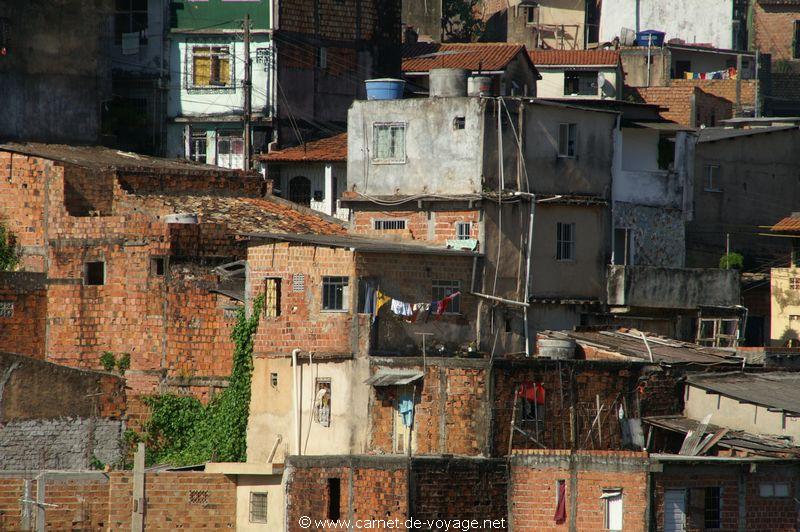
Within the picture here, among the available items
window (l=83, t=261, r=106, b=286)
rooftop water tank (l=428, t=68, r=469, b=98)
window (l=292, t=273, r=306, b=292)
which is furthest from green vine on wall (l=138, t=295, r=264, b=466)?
rooftop water tank (l=428, t=68, r=469, b=98)

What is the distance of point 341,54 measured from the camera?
2114 inches

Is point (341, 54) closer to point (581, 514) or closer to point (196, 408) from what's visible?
point (196, 408)

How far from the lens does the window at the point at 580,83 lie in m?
60.0

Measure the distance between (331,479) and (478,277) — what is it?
643 cm

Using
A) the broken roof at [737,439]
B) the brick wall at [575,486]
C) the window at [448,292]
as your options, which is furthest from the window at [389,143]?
the brick wall at [575,486]

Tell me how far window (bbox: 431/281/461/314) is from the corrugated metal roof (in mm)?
2363

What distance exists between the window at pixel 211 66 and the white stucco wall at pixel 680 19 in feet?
69.0

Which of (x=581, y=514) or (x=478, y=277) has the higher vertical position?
(x=478, y=277)

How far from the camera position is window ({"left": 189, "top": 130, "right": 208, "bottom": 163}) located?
174ft

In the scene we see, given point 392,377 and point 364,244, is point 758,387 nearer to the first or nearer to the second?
point 392,377

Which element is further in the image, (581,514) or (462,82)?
(462,82)

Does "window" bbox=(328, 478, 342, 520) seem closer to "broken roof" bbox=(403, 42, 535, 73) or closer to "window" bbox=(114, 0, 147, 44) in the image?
"broken roof" bbox=(403, 42, 535, 73)

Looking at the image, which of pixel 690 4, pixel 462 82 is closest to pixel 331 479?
pixel 462 82

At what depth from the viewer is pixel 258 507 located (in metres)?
38.7
